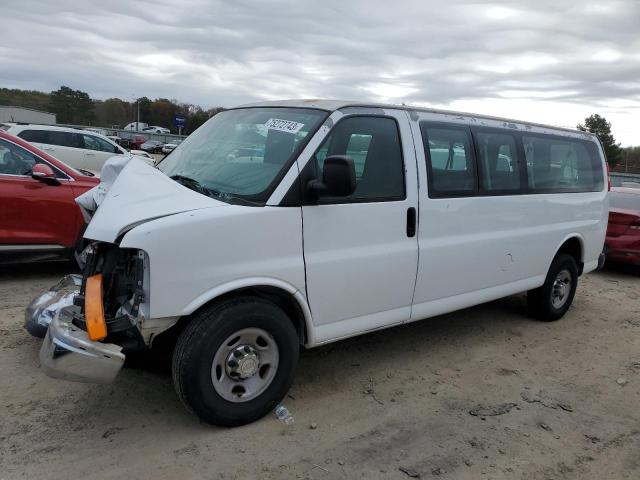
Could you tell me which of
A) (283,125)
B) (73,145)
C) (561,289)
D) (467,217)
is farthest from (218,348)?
(73,145)

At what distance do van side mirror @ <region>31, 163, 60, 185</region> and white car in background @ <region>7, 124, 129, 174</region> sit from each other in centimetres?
832

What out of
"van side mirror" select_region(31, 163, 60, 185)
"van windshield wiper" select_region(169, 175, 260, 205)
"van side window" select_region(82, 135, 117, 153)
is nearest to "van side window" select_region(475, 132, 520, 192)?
"van windshield wiper" select_region(169, 175, 260, 205)

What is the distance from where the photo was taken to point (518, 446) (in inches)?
134

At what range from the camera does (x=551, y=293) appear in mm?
5891

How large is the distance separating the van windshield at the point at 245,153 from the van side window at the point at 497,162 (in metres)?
1.75

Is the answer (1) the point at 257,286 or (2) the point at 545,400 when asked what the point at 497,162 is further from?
(1) the point at 257,286

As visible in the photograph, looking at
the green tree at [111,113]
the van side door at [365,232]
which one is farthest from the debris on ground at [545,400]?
the green tree at [111,113]

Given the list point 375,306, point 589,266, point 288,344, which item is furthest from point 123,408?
point 589,266

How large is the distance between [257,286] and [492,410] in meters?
1.92

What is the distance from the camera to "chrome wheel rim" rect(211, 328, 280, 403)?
325cm

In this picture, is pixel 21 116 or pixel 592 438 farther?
pixel 21 116

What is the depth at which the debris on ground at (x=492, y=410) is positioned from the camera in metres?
3.81

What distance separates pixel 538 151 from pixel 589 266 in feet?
5.75

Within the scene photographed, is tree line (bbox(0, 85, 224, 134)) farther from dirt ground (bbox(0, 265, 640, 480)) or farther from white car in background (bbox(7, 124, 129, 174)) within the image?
dirt ground (bbox(0, 265, 640, 480))
